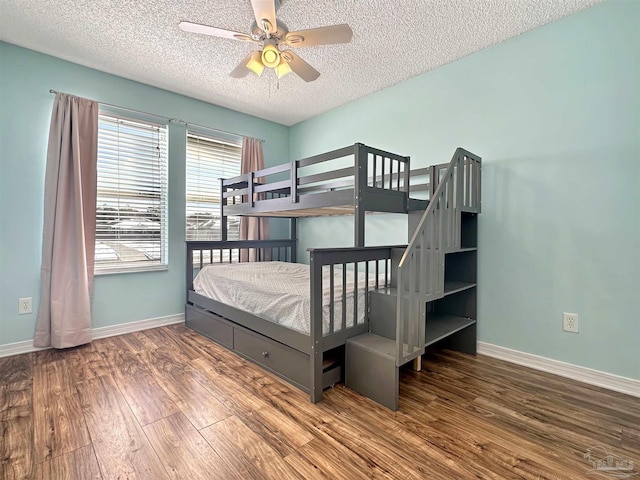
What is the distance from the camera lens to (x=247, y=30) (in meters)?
2.38

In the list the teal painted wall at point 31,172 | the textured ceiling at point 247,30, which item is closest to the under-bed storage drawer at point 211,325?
the teal painted wall at point 31,172

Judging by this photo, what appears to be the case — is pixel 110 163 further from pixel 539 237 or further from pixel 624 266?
pixel 624 266

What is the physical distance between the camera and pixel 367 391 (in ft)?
6.26

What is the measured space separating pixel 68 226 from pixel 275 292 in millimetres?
2073

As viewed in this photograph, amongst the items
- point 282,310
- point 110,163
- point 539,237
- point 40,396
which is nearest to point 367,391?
point 282,310

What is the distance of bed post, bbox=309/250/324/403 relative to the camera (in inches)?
73.0

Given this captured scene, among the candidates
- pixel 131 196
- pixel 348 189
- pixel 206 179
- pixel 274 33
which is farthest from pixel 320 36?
pixel 131 196

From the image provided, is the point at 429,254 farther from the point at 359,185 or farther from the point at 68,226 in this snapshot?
the point at 68,226

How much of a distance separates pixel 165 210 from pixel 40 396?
203cm

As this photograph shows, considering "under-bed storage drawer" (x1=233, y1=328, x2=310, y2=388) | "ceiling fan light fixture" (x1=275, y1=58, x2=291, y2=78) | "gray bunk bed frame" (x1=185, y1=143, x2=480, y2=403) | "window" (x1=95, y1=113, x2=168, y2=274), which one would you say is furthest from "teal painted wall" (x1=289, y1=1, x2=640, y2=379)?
"window" (x1=95, y1=113, x2=168, y2=274)

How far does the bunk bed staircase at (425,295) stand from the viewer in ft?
5.93

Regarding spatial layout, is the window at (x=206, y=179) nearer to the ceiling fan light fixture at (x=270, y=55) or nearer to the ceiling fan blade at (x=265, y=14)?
the ceiling fan light fixture at (x=270, y=55)

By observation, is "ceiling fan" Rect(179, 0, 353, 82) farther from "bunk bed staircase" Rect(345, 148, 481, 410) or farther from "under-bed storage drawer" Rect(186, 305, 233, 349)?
→ "under-bed storage drawer" Rect(186, 305, 233, 349)

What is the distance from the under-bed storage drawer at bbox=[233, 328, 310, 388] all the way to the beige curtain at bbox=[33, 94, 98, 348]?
152 centimetres
